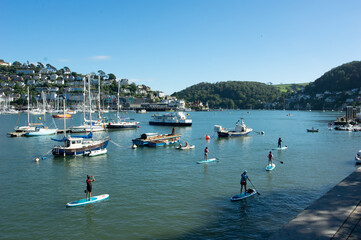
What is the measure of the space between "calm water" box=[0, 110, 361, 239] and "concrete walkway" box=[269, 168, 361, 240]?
2713mm

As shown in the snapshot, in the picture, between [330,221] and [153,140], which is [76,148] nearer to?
[153,140]

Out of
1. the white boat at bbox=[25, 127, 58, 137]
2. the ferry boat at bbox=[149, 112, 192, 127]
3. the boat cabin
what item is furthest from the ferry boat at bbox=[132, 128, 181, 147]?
the ferry boat at bbox=[149, 112, 192, 127]

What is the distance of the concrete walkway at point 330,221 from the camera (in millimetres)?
12016

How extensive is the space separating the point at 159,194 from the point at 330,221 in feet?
42.5

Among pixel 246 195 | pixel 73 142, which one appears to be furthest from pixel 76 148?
pixel 246 195

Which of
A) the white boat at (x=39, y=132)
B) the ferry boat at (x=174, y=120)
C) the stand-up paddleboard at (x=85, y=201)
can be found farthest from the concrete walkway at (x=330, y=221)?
the ferry boat at (x=174, y=120)

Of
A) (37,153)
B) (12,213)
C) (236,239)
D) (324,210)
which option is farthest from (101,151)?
(324,210)

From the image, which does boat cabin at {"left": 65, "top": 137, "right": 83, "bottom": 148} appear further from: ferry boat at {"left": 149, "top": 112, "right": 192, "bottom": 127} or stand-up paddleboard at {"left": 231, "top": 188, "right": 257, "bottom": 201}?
ferry boat at {"left": 149, "top": 112, "right": 192, "bottom": 127}

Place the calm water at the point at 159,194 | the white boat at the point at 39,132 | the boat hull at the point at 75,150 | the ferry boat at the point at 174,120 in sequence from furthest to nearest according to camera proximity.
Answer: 1. the ferry boat at the point at 174,120
2. the white boat at the point at 39,132
3. the boat hull at the point at 75,150
4. the calm water at the point at 159,194

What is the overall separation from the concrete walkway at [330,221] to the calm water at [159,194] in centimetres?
271

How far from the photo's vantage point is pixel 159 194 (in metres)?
22.9

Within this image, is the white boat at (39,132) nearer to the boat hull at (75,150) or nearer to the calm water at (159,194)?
the calm water at (159,194)

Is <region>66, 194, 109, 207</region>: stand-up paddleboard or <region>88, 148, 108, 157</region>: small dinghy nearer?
<region>66, 194, 109, 207</region>: stand-up paddleboard

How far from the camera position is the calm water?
1684cm
